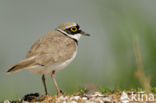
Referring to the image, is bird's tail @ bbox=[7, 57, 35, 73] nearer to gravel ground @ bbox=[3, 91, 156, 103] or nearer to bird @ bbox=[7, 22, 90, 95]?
bird @ bbox=[7, 22, 90, 95]

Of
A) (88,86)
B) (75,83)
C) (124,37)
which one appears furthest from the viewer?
(124,37)

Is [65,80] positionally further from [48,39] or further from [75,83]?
[48,39]

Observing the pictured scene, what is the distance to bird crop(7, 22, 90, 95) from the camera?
356 inches

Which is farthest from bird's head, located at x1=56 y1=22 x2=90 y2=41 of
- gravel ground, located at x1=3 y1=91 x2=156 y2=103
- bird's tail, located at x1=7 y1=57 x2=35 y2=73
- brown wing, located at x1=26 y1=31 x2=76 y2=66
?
gravel ground, located at x1=3 y1=91 x2=156 y2=103

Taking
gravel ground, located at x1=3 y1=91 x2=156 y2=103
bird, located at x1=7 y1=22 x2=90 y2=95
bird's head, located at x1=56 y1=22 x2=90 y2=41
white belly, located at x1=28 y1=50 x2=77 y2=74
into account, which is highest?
bird's head, located at x1=56 y1=22 x2=90 y2=41

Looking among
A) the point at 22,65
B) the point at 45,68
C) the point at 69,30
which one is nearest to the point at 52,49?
the point at 45,68

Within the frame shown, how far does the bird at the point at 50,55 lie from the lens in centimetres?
905

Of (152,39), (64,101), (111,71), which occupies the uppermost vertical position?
(152,39)

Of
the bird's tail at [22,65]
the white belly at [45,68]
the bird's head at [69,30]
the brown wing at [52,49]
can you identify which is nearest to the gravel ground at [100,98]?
the bird's tail at [22,65]

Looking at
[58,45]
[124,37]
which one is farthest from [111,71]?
[58,45]

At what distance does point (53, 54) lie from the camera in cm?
938

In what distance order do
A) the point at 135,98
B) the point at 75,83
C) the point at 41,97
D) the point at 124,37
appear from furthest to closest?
the point at 124,37
the point at 75,83
the point at 41,97
the point at 135,98

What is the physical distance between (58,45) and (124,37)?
2.37 meters

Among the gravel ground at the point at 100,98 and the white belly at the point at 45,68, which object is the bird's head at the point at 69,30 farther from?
the gravel ground at the point at 100,98
